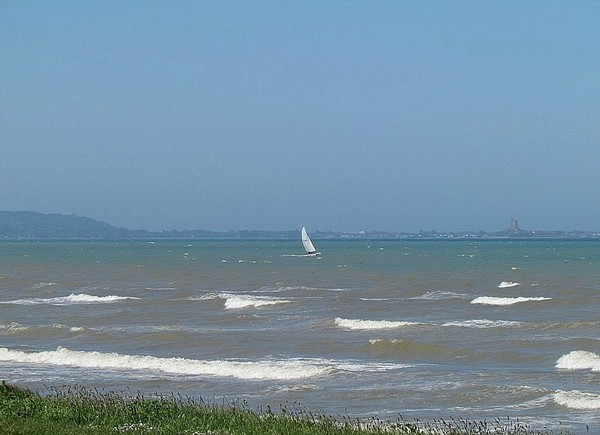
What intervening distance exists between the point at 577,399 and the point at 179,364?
11.7 meters

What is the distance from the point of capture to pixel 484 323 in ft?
126

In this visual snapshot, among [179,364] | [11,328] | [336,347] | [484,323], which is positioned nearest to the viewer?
[179,364]

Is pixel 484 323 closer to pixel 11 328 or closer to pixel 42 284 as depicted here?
pixel 11 328

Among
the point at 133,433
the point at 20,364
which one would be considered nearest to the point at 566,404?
the point at 133,433

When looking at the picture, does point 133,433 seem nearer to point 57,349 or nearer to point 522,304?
point 57,349

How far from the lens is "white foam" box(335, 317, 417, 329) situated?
3822 centimetres

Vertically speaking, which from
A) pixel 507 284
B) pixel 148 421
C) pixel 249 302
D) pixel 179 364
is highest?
pixel 148 421

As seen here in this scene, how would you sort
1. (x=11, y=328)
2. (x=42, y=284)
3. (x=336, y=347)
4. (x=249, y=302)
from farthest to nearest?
(x=42, y=284), (x=249, y=302), (x=11, y=328), (x=336, y=347)

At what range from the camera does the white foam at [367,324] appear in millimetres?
38219

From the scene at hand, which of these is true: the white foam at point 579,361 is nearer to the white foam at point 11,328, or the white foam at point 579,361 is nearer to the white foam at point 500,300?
the white foam at point 11,328

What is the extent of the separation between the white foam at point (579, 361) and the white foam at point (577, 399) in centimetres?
480

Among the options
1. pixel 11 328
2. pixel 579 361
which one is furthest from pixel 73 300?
pixel 579 361

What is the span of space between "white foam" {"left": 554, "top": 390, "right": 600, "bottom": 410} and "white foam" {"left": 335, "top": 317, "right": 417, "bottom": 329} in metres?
16.7

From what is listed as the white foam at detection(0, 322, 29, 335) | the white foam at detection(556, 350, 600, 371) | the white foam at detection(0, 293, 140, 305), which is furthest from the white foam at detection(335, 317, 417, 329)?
the white foam at detection(0, 293, 140, 305)
